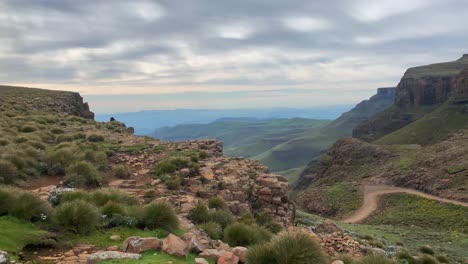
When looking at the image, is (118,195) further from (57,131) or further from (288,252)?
(57,131)

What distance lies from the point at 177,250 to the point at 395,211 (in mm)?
43683

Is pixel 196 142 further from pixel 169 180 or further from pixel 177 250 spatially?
pixel 177 250

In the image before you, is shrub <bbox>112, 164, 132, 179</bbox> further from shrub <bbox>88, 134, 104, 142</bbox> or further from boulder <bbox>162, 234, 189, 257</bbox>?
boulder <bbox>162, 234, 189, 257</bbox>

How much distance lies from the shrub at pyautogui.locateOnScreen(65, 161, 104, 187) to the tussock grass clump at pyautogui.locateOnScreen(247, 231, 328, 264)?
29.9 ft

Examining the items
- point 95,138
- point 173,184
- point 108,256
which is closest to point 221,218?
point 173,184

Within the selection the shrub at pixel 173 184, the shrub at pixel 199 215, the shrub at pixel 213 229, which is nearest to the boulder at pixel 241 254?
the shrub at pixel 213 229

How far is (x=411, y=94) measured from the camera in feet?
504

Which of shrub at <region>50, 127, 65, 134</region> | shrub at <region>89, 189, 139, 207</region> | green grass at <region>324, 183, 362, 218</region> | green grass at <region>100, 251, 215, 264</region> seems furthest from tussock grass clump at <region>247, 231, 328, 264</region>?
→ green grass at <region>324, 183, 362, 218</region>

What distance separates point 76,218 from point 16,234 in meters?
1.31

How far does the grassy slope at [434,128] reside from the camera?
96.6 meters

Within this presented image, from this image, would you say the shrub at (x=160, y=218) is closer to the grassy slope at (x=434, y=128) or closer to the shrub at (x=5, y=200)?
the shrub at (x=5, y=200)

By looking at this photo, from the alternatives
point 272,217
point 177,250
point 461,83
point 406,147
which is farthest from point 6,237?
point 461,83

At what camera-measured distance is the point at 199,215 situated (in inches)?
492

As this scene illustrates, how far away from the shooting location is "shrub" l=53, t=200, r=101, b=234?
29.9 ft
